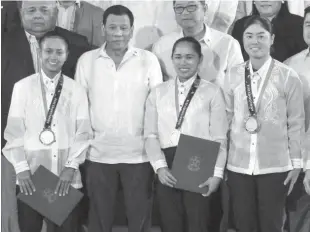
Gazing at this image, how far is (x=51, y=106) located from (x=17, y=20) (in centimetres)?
95

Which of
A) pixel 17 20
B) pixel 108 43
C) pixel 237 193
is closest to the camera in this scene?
pixel 237 193

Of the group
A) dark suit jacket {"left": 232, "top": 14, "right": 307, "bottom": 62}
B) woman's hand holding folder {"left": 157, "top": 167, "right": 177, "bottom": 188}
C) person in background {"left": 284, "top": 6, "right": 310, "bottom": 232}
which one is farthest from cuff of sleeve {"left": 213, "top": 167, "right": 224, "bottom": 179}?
dark suit jacket {"left": 232, "top": 14, "right": 307, "bottom": 62}

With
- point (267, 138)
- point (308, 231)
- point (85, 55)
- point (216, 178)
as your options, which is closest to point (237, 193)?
point (216, 178)

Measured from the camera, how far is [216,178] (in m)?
2.99

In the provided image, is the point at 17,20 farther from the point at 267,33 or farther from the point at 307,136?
the point at 307,136

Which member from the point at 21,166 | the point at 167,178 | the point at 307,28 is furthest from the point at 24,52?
the point at 307,28

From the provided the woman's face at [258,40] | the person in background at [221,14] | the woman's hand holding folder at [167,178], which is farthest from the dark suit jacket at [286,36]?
the woman's hand holding folder at [167,178]

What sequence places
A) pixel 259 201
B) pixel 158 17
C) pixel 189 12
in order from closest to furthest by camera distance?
pixel 259 201 < pixel 189 12 < pixel 158 17

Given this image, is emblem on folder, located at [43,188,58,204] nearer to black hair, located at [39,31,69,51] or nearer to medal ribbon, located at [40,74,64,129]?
medal ribbon, located at [40,74,64,129]

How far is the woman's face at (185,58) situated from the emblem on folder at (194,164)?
495 mm

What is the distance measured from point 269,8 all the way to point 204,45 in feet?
1.96

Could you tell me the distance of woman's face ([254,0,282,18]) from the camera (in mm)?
3580

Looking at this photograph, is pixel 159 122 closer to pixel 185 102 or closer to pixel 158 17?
pixel 185 102

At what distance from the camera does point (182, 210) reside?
302cm
